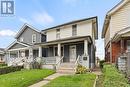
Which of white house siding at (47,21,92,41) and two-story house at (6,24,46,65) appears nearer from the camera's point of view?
white house siding at (47,21,92,41)

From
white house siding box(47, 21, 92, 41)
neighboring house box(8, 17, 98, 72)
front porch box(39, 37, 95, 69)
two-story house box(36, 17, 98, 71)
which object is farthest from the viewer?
white house siding box(47, 21, 92, 41)

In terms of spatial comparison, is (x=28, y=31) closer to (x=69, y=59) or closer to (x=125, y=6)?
(x=69, y=59)

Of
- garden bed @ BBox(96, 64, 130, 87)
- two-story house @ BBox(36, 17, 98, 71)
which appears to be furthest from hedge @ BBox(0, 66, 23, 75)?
garden bed @ BBox(96, 64, 130, 87)

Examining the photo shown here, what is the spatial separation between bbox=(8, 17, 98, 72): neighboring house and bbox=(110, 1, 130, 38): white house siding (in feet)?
9.97

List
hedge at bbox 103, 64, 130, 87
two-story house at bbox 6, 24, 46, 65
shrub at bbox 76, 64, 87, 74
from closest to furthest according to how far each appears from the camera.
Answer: hedge at bbox 103, 64, 130, 87
shrub at bbox 76, 64, 87, 74
two-story house at bbox 6, 24, 46, 65

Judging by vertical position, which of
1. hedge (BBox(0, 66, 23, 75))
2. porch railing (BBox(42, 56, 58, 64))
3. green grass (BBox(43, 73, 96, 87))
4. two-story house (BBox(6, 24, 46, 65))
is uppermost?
two-story house (BBox(6, 24, 46, 65))

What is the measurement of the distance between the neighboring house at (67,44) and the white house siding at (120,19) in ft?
9.97

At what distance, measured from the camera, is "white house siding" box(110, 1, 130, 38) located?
2231cm

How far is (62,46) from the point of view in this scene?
30125mm

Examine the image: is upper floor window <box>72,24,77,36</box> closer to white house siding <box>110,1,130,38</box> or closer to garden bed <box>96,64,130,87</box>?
white house siding <box>110,1,130,38</box>

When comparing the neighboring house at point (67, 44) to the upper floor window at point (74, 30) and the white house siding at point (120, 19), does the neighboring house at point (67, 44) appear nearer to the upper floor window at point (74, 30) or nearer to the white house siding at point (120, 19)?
the upper floor window at point (74, 30)

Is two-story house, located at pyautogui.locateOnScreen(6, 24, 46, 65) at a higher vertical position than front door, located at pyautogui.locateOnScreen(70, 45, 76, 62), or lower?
higher

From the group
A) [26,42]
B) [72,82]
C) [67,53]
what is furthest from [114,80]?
[26,42]

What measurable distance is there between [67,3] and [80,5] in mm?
1510
